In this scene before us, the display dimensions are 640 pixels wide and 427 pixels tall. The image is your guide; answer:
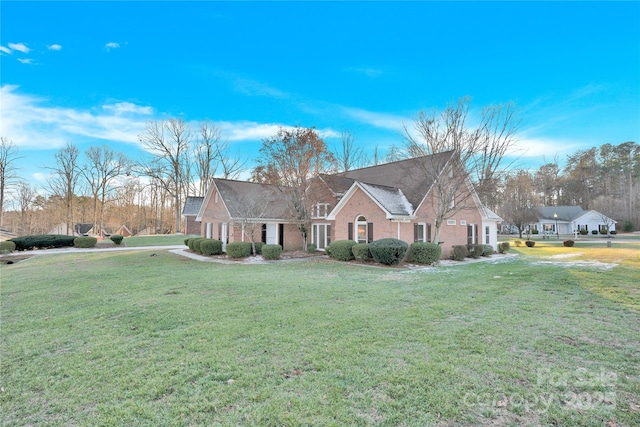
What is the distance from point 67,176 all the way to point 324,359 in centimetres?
4936

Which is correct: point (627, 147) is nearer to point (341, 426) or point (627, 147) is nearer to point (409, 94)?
point (409, 94)

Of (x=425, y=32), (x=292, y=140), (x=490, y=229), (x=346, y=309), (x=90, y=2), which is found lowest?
(x=346, y=309)

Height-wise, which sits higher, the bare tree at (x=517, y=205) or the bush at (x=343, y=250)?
the bare tree at (x=517, y=205)

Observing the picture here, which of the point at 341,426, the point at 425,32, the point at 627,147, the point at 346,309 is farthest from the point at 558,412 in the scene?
the point at 627,147

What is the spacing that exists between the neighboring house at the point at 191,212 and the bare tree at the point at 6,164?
62.8 ft

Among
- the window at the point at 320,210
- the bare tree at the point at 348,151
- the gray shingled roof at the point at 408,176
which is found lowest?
the window at the point at 320,210

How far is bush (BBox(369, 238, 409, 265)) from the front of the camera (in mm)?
14570

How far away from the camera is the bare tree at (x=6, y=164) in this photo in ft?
114

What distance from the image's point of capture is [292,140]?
20.4 metres

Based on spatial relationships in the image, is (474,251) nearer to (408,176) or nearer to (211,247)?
(408,176)

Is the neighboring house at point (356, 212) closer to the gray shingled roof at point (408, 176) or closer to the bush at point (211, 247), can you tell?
the gray shingled roof at point (408, 176)

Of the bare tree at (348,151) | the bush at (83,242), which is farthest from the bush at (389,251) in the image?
the bare tree at (348,151)

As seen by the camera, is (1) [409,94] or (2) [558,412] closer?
(2) [558,412]

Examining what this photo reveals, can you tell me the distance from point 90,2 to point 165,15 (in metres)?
2.45
